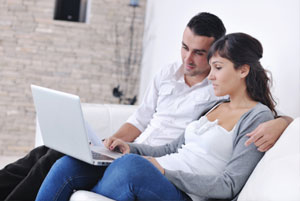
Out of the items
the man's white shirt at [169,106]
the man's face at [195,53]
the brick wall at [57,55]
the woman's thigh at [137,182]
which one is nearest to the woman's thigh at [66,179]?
the woman's thigh at [137,182]

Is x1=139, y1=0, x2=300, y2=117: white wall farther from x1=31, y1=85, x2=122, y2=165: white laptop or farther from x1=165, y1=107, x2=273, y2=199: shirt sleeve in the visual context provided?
x1=31, y1=85, x2=122, y2=165: white laptop

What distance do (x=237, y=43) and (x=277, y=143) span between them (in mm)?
483

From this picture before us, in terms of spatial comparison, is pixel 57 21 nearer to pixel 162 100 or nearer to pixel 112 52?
pixel 112 52

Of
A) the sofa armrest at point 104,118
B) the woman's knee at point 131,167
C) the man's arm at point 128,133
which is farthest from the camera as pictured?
the sofa armrest at point 104,118

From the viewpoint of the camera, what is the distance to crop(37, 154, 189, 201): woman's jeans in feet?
5.90

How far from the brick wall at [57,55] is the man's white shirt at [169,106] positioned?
218cm

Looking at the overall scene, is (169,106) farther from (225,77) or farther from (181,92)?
(225,77)

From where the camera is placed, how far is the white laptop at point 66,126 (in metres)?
1.87

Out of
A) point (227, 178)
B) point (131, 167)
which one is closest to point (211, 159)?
point (227, 178)

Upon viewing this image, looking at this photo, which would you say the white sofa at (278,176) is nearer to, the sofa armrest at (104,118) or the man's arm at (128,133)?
the man's arm at (128,133)

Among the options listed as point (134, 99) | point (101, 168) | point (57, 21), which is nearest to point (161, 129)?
point (101, 168)

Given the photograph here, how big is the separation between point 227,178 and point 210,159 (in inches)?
7.2

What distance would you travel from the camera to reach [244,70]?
2.06 m

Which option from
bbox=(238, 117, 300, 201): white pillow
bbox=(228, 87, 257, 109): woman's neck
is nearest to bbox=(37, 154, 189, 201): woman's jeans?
bbox=(238, 117, 300, 201): white pillow
